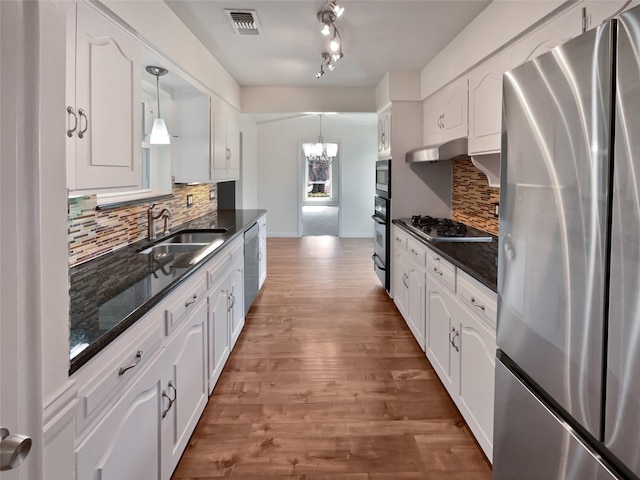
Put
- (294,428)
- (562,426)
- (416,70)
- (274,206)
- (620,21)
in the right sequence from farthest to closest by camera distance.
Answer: (274,206), (416,70), (294,428), (562,426), (620,21)

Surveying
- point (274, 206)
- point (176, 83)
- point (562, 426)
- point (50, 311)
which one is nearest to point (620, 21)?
point (562, 426)

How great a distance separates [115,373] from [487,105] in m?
2.62

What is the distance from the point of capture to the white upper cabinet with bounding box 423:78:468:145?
3.41 m

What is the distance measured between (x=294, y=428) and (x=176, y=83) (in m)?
2.55

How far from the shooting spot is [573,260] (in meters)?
1.05

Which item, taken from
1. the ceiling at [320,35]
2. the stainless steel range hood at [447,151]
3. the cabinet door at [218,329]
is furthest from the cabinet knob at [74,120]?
the stainless steel range hood at [447,151]

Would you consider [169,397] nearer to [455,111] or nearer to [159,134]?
[159,134]

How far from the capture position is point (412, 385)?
9.41 feet

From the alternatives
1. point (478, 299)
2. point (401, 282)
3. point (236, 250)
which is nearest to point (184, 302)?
point (478, 299)

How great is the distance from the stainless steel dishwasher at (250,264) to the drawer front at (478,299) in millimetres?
2093

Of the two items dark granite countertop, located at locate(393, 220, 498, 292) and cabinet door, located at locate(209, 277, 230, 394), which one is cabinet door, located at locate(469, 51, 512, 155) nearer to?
dark granite countertop, located at locate(393, 220, 498, 292)

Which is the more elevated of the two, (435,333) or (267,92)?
(267,92)

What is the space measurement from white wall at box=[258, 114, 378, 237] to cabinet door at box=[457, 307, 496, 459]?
729 centimetres

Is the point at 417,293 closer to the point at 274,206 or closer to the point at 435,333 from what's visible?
the point at 435,333
